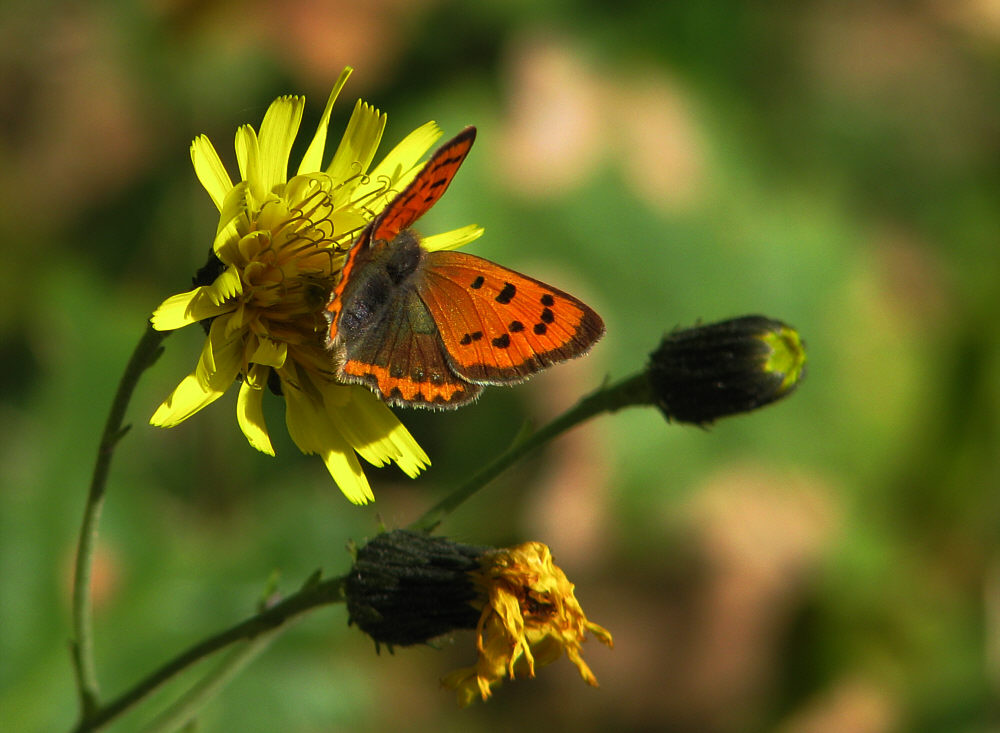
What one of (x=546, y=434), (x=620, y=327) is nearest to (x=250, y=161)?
(x=546, y=434)

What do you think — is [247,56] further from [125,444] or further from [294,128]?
[294,128]

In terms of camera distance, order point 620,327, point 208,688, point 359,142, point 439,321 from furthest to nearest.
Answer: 1. point 620,327
2. point 208,688
3. point 359,142
4. point 439,321

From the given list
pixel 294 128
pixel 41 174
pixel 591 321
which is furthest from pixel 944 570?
pixel 41 174

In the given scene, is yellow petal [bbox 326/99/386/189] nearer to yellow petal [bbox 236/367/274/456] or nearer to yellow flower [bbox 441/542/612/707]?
yellow petal [bbox 236/367/274/456]

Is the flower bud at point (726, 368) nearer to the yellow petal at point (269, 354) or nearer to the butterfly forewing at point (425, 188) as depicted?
the butterfly forewing at point (425, 188)

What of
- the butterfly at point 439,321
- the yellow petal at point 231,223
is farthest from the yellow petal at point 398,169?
the yellow petal at point 231,223

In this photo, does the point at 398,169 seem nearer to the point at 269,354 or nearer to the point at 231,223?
the point at 231,223
